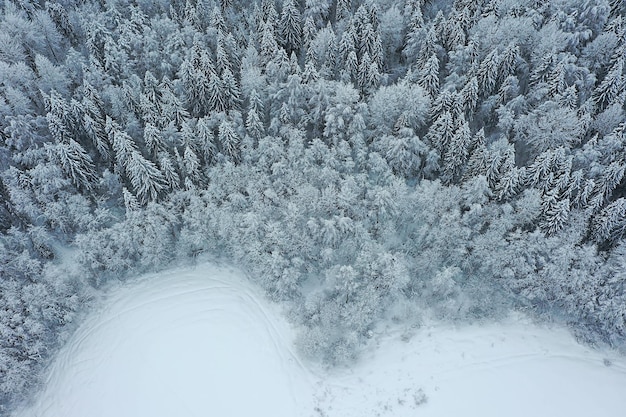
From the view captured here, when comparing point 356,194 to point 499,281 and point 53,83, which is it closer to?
point 499,281

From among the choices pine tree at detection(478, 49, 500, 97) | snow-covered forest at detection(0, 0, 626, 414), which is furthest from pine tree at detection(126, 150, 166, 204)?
pine tree at detection(478, 49, 500, 97)

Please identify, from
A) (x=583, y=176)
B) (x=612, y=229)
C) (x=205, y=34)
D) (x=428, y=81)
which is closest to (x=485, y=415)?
(x=612, y=229)

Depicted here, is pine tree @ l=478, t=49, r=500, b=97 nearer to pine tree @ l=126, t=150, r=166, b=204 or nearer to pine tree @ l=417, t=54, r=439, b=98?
pine tree @ l=417, t=54, r=439, b=98

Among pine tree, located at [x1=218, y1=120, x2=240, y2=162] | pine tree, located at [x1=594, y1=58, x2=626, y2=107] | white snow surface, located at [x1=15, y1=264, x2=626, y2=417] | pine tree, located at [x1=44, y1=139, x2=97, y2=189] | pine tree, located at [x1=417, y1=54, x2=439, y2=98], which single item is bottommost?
white snow surface, located at [x1=15, y1=264, x2=626, y2=417]

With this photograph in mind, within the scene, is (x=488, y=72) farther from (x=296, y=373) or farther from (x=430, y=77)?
(x=296, y=373)

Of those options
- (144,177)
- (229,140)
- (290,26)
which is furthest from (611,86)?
(144,177)

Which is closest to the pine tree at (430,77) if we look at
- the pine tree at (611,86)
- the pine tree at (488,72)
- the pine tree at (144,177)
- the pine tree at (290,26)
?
the pine tree at (488,72)

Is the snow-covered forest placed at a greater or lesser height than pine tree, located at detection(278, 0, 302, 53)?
lesser
